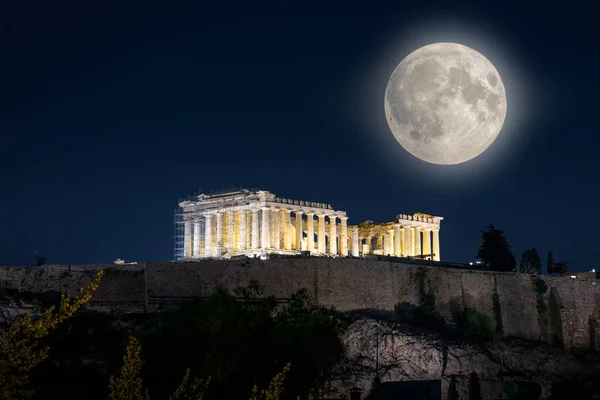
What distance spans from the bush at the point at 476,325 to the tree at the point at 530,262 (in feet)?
46.9

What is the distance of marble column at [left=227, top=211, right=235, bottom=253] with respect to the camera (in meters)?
69.5

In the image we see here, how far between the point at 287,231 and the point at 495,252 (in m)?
14.2

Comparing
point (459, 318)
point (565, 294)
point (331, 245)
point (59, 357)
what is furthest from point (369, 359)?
point (331, 245)

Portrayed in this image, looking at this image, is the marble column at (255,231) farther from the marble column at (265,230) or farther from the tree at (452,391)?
the tree at (452,391)

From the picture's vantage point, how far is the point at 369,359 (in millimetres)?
48500

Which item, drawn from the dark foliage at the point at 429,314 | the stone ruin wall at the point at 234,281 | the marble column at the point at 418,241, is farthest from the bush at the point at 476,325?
the marble column at the point at 418,241

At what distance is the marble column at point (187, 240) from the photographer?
238 feet

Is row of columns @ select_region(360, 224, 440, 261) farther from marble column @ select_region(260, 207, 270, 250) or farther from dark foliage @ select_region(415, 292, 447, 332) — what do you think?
dark foliage @ select_region(415, 292, 447, 332)

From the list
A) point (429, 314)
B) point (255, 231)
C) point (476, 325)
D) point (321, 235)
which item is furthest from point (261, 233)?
point (476, 325)

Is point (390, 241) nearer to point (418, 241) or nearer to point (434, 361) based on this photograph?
point (418, 241)

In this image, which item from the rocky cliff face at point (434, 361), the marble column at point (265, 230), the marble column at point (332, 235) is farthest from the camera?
the marble column at point (332, 235)

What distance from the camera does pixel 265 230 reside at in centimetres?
6812

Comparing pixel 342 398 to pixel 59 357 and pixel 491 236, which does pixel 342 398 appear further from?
pixel 491 236

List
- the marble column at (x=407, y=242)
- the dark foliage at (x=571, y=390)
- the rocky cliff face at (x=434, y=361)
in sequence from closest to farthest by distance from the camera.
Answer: the rocky cliff face at (x=434, y=361) < the dark foliage at (x=571, y=390) < the marble column at (x=407, y=242)
